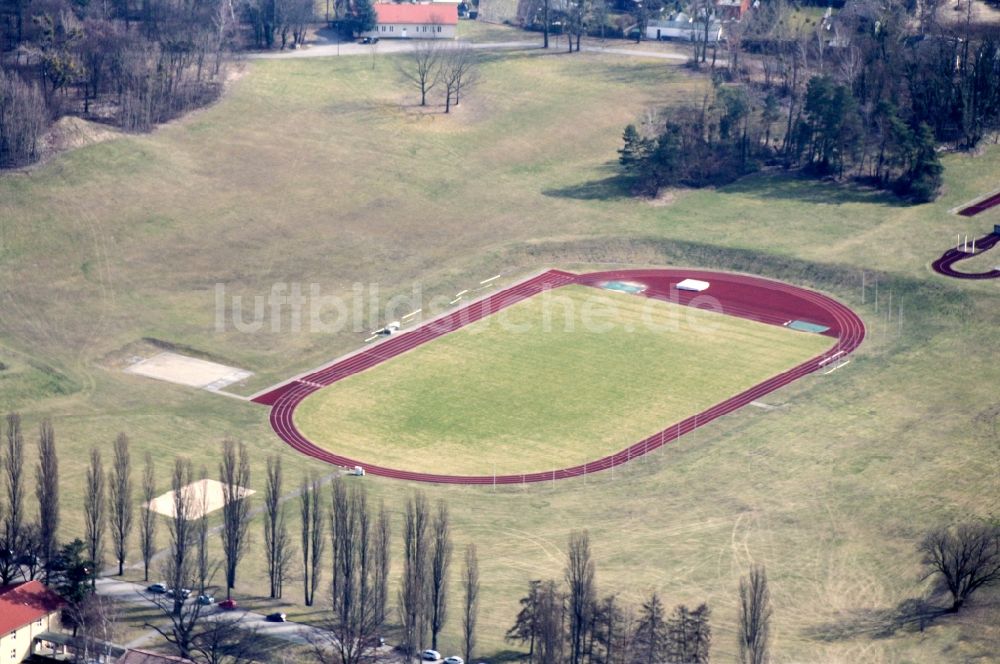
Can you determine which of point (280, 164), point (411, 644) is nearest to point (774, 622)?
point (411, 644)

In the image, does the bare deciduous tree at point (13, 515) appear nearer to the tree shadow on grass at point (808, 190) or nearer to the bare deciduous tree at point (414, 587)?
the bare deciduous tree at point (414, 587)

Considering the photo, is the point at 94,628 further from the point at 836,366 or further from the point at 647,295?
the point at 647,295

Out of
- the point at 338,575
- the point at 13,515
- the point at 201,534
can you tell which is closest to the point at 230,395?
the point at 201,534

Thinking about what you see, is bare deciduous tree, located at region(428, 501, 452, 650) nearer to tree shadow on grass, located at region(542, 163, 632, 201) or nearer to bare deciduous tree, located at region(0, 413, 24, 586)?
bare deciduous tree, located at region(0, 413, 24, 586)

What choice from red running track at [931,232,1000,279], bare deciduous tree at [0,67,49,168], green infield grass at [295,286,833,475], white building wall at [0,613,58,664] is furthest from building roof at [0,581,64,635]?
red running track at [931,232,1000,279]

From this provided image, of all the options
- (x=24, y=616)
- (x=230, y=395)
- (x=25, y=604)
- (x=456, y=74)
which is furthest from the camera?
(x=456, y=74)

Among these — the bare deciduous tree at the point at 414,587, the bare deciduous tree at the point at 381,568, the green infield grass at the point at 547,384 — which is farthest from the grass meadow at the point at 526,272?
the green infield grass at the point at 547,384

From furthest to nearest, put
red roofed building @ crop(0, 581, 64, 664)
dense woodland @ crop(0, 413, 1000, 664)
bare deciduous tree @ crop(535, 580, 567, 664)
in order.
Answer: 1. red roofed building @ crop(0, 581, 64, 664)
2. dense woodland @ crop(0, 413, 1000, 664)
3. bare deciduous tree @ crop(535, 580, 567, 664)
